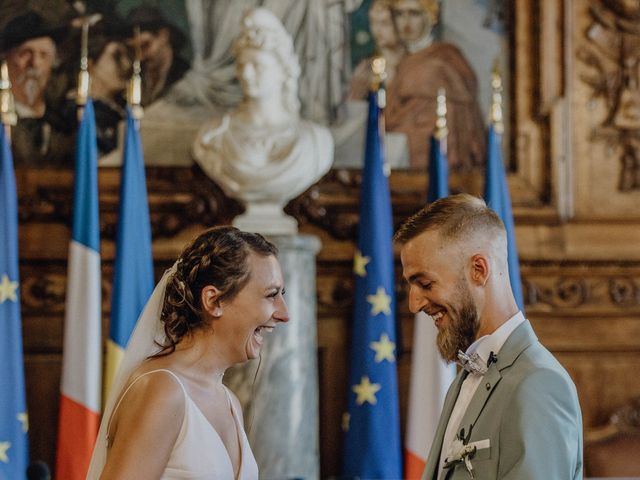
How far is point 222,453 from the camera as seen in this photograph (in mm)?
2918

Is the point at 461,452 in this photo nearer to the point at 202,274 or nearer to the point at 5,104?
the point at 202,274

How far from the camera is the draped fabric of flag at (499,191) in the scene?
20.7 feet

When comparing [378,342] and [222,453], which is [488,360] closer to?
[222,453]

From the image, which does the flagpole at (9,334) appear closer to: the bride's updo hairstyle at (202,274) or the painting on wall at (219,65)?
the painting on wall at (219,65)

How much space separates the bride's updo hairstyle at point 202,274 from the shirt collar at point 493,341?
670mm

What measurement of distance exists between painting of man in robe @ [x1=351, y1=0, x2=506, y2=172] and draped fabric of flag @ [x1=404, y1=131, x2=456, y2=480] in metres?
0.92

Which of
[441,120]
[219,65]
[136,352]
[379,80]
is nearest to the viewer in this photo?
[136,352]

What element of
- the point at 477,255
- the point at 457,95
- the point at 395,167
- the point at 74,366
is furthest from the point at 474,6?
the point at 477,255

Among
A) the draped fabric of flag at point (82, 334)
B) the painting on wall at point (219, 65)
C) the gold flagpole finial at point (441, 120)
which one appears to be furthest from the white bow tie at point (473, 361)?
the painting on wall at point (219, 65)

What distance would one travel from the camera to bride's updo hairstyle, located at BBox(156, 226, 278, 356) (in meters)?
2.99

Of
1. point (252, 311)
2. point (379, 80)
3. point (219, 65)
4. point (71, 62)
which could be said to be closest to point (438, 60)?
point (379, 80)

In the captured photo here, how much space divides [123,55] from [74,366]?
2160 millimetres

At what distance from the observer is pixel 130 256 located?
6.16m

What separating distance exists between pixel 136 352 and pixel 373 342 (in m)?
3.37
